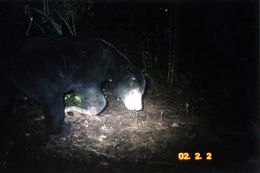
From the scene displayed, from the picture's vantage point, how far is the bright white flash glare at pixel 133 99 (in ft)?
19.6

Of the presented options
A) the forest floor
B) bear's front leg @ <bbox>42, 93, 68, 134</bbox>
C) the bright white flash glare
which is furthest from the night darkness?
the bright white flash glare

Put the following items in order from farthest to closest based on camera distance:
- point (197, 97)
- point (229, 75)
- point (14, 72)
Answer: point (229, 75) < point (197, 97) < point (14, 72)

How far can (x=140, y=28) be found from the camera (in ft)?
31.2

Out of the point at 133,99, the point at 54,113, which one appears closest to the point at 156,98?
the point at 133,99

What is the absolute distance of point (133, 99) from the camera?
6043mm

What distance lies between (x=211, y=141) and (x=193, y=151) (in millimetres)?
507

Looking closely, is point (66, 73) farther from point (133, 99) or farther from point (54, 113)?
point (133, 99)

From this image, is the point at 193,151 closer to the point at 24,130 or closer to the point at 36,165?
the point at 36,165

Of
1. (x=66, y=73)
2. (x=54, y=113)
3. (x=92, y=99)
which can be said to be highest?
(x=66, y=73)

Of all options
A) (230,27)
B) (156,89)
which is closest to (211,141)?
(156,89)

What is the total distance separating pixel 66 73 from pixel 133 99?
56.3 inches
